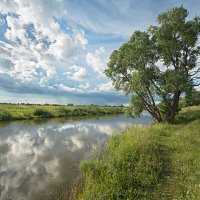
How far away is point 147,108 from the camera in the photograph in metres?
33.0

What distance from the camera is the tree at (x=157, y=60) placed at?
2881 cm

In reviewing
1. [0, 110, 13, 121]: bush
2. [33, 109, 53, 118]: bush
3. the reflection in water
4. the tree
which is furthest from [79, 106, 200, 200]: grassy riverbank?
[33, 109, 53, 118]: bush

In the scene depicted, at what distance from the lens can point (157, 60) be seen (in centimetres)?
3159

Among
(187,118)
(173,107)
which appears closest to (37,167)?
(173,107)

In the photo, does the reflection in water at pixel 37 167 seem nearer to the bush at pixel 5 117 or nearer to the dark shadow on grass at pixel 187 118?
the dark shadow on grass at pixel 187 118

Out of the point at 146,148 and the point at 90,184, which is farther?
the point at 146,148

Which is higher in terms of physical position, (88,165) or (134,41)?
(134,41)

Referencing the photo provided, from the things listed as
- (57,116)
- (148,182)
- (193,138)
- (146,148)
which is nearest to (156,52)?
(193,138)

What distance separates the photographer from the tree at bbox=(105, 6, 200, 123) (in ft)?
94.5

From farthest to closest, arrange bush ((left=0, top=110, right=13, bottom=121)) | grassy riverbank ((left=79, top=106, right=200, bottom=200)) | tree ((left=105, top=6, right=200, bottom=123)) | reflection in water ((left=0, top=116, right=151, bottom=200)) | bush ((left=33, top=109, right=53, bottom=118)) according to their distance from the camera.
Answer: bush ((left=33, top=109, right=53, bottom=118)) → bush ((left=0, top=110, right=13, bottom=121)) → tree ((left=105, top=6, right=200, bottom=123)) → reflection in water ((left=0, top=116, right=151, bottom=200)) → grassy riverbank ((left=79, top=106, right=200, bottom=200))

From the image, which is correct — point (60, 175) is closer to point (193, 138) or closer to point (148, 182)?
point (148, 182)

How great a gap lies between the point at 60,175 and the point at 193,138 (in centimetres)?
1027

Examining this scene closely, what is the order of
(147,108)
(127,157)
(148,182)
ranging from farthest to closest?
(147,108)
(127,157)
(148,182)

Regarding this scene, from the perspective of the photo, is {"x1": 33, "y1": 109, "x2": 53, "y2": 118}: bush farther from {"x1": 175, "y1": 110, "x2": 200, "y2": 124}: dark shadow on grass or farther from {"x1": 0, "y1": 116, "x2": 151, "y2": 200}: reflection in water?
{"x1": 175, "y1": 110, "x2": 200, "y2": 124}: dark shadow on grass
